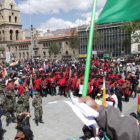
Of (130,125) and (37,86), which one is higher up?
(130,125)

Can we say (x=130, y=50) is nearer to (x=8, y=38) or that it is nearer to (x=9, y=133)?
(x=9, y=133)

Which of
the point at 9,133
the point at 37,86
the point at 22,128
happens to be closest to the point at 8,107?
the point at 9,133

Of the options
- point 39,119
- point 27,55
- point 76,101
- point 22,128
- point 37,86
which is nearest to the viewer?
point 76,101

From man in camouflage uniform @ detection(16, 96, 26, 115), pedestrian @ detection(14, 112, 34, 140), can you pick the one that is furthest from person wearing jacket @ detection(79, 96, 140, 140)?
man in camouflage uniform @ detection(16, 96, 26, 115)

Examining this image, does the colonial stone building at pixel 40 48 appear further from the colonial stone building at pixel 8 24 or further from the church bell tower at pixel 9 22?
the church bell tower at pixel 9 22

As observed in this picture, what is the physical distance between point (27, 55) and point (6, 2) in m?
24.4

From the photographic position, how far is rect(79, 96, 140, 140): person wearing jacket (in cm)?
112

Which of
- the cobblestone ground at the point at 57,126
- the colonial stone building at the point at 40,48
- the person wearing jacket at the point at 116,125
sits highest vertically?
the colonial stone building at the point at 40,48

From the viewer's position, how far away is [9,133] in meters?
6.87

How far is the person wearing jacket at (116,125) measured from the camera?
1122 mm

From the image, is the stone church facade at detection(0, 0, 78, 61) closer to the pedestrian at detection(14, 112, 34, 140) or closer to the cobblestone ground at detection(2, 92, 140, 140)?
the cobblestone ground at detection(2, 92, 140, 140)

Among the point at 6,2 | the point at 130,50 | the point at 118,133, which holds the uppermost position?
the point at 6,2

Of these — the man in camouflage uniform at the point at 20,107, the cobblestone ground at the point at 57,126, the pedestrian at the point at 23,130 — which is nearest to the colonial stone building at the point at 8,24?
the cobblestone ground at the point at 57,126

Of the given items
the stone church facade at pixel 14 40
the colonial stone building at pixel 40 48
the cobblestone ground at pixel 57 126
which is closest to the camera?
the cobblestone ground at pixel 57 126
